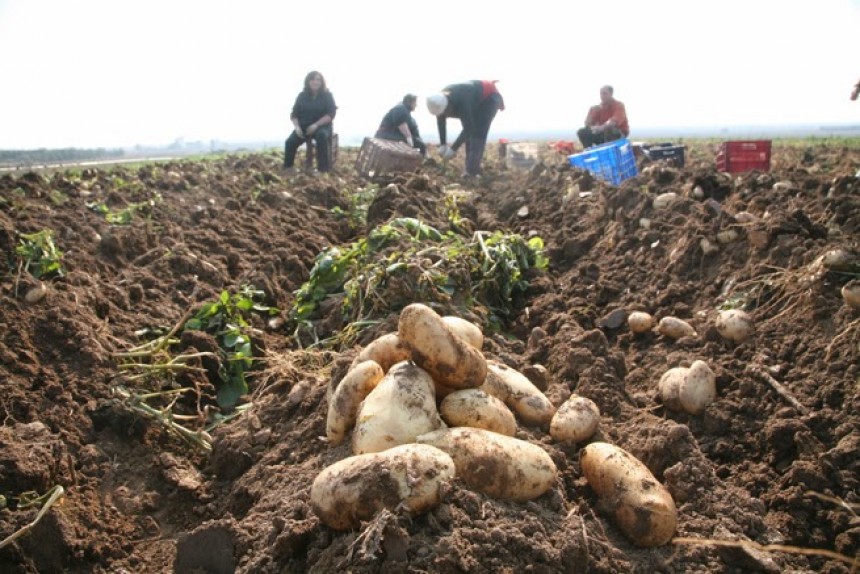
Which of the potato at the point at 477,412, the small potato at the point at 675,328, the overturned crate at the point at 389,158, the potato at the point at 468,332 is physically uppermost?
the overturned crate at the point at 389,158

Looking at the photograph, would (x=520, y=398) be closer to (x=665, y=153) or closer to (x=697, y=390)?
(x=697, y=390)

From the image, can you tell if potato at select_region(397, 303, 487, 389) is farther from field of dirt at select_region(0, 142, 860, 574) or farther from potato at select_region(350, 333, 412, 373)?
field of dirt at select_region(0, 142, 860, 574)

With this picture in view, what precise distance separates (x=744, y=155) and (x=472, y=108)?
484 cm

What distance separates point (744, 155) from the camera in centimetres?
897

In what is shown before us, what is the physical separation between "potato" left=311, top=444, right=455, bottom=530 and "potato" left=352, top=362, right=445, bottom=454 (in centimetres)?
22

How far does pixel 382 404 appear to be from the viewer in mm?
2434

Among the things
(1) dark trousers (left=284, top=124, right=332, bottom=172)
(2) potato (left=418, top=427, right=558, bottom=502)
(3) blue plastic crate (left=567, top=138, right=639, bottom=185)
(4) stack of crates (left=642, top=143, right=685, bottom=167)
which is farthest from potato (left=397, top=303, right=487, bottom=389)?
(1) dark trousers (left=284, top=124, right=332, bottom=172)

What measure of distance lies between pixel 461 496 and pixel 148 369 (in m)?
2.34

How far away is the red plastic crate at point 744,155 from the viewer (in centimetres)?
882

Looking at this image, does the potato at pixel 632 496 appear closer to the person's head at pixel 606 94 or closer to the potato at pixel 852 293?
the potato at pixel 852 293

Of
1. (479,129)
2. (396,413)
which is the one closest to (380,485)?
(396,413)

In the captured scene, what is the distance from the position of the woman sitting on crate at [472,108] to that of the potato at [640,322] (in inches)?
320

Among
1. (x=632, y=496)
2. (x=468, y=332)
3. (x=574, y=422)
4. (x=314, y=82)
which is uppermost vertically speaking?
(x=314, y=82)

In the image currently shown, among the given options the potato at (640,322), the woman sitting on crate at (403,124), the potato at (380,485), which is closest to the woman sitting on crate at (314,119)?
the woman sitting on crate at (403,124)
